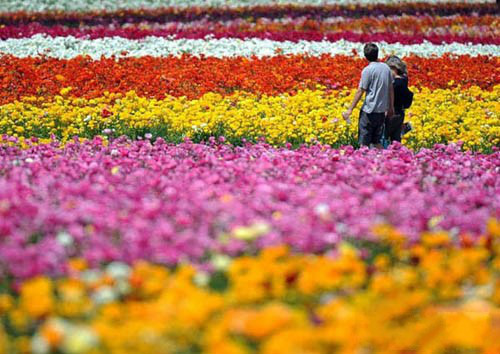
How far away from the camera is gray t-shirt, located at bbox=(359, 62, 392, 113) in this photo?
7471mm

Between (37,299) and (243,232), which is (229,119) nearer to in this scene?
(243,232)

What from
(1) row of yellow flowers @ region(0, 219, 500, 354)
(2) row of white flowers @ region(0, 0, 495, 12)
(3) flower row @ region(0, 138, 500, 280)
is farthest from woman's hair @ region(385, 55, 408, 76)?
(2) row of white flowers @ region(0, 0, 495, 12)

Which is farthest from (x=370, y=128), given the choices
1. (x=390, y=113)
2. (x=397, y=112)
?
(x=397, y=112)

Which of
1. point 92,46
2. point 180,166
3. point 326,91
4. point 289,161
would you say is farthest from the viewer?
point 92,46

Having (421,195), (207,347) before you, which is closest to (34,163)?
(421,195)

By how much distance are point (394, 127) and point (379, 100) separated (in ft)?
1.47

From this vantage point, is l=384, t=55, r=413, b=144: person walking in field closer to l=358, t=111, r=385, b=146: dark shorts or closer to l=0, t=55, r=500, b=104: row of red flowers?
l=358, t=111, r=385, b=146: dark shorts

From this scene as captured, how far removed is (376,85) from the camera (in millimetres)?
7496

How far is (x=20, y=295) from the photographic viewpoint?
10.6 feet

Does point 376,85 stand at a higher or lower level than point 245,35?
higher

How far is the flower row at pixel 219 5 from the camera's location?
60.3 ft

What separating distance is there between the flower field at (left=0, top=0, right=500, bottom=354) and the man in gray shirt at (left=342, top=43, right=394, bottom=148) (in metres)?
0.41

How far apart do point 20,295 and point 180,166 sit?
6.22ft

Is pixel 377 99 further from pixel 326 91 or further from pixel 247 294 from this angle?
pixel 247 294
